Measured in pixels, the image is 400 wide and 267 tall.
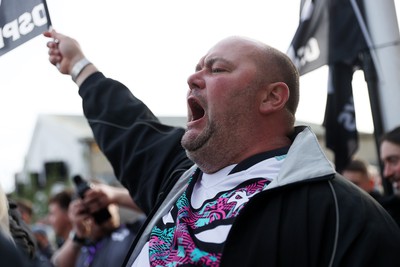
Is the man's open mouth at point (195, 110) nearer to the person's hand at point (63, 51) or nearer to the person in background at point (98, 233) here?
the person's hand at point (63, 51)

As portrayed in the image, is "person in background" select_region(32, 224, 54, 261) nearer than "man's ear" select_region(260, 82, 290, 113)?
No

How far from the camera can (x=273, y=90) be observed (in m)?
2.46

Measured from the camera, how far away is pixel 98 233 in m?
4.88

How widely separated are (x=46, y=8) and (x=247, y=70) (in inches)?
48.5

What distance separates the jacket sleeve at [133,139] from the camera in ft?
9.48

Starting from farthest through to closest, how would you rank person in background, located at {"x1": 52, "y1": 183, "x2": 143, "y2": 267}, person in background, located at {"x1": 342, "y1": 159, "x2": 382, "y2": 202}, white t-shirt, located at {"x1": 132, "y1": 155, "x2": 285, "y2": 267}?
person in background, located at {"x1": 342, "y1": 159, "x2": 382, "y2": 202}
person in background, located at {"x1": 52, "y1": 183, "x2": 143, "y2": 267}
white t-shirt, located at {"x1": 132, "y1": 155, "x2": 285, "y2": 267}

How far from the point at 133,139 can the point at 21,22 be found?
0.81m

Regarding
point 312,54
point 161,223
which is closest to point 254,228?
point 161,223

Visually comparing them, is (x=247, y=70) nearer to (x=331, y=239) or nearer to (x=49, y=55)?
(x=331, y=239)

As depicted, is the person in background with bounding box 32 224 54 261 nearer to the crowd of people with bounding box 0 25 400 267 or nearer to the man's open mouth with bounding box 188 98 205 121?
the crowd of people with bounding box 0 25 400 267

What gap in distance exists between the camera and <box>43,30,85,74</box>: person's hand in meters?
3.13

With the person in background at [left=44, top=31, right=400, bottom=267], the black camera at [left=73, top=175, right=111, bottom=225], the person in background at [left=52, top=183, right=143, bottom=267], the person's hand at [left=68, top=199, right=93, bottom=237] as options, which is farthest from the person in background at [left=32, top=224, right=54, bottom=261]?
the person in background at [left=44, top=31, right=400, bottom=267]

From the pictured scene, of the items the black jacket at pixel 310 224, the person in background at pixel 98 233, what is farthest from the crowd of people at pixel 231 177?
A: the person in background at pixel 98 233

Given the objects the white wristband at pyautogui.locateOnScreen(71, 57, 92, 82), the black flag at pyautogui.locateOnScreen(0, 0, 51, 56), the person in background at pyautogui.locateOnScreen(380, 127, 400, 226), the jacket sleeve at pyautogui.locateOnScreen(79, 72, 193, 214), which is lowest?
the person in background at pyautogui.locateOnScreen(380, 127, 400, 226)
